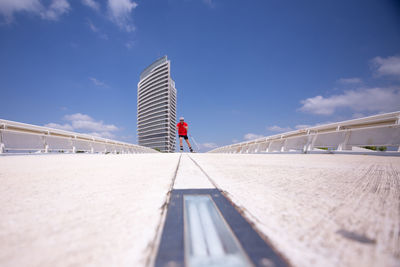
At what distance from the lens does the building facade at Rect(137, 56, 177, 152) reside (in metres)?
86.6

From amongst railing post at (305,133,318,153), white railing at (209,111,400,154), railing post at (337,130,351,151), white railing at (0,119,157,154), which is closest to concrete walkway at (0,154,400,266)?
white railing at (209,111,400,154)

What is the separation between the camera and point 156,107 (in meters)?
90.1

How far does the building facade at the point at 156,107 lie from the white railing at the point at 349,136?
3095 inches

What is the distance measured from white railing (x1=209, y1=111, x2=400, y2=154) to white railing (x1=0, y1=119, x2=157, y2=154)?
12.2 m

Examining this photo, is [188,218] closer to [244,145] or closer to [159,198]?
[159,198]

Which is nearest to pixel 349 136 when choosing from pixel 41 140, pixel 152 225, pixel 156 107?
pixel 152 225

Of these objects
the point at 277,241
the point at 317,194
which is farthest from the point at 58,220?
the point at 317,194

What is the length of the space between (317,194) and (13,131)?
974 cm

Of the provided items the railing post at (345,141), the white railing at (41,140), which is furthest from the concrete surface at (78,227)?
the railing post at (345,141)

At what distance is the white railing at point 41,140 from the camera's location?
6348mm

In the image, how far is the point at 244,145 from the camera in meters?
16.1

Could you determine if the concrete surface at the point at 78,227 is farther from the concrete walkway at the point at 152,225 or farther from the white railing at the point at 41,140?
the white railing at the point at 41,140

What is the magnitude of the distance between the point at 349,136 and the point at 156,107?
89511mm

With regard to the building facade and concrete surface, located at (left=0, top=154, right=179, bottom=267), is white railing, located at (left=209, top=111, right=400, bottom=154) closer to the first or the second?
concrete surface, located at (left=0, top=154, right=179, bottom=267)
